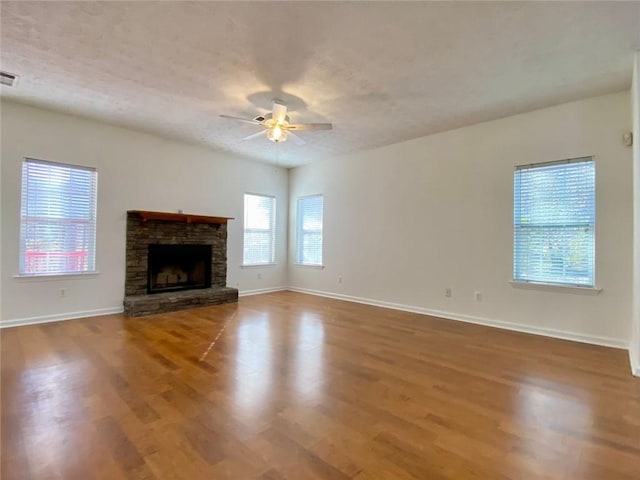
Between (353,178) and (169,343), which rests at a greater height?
(353,178)

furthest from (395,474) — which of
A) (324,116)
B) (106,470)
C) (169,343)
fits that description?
(324,116)

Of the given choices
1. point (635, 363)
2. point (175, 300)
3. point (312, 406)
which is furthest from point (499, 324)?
point (175, 300)

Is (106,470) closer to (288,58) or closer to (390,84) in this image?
(288,58)

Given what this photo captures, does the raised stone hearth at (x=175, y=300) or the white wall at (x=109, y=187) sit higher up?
the white wall at (x=109, y=187)

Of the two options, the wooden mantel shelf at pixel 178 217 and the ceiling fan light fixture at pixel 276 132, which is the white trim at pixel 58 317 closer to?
the wooden mantel shelf at pixel 178 217

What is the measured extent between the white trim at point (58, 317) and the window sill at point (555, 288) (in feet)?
19.0

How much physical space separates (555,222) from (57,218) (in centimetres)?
657

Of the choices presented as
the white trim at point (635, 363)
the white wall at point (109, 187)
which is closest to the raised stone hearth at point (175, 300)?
the white wall at point (109, 187)

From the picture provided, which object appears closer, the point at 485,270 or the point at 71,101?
the point at 71,101

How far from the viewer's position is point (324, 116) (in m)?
4.45

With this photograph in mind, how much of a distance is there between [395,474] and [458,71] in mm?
3390

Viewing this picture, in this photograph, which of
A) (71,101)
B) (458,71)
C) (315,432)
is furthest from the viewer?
(71,101)

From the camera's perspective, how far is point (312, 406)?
89.8 inches

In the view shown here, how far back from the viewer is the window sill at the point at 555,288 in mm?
3785
